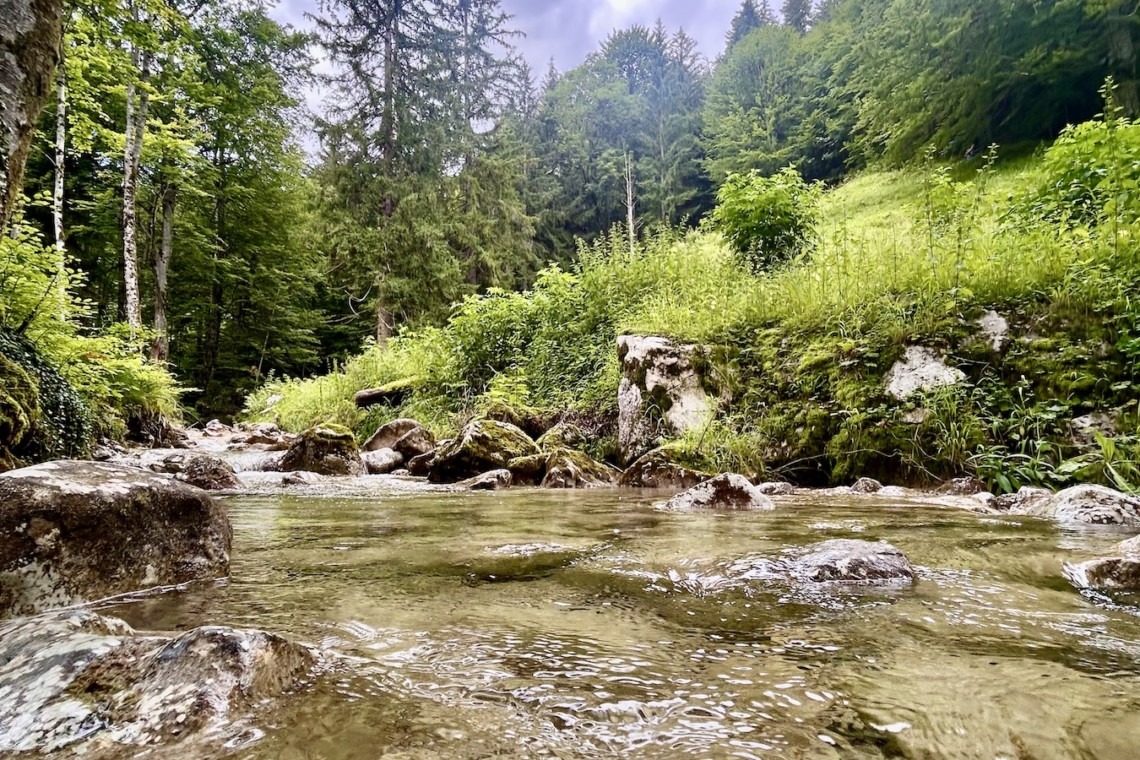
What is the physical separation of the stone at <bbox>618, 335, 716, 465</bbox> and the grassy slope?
26 centimetres

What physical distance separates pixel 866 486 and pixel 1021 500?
1.16 metres

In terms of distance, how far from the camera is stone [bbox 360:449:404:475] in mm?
7951

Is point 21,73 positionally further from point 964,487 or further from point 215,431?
point 215,431

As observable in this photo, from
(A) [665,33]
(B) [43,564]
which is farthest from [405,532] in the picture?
(A) [665,33]

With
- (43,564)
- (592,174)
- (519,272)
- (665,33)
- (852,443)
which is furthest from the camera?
(665,33)

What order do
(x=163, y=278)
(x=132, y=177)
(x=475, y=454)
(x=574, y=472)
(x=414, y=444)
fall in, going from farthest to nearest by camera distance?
(x=163, y=278) → (x=132, y=177) → (x=414, y=444) → (x=475, y=454) → (x=574, y=472)

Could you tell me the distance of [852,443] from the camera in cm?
523

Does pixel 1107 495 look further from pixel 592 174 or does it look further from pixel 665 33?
pixel 665 33

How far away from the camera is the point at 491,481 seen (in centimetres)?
590

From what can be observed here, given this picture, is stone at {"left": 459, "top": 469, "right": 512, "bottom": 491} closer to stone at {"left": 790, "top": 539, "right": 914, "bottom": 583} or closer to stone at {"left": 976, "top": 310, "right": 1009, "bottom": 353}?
stone at {"left": 790, "top": 539, "right": 914, "bottom": 583}

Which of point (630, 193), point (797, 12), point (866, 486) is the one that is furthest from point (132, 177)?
point (797, 12)

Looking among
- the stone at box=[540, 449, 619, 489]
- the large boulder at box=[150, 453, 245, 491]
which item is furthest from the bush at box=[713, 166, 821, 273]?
the large boulder at box=[150, 453, 245, 491]

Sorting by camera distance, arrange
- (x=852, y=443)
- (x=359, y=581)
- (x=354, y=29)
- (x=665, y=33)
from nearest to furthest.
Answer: (x=359, y=581), (x=852, y=443), (x=354, y=29), (x=665, y=33)

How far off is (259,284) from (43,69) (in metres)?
21.2
